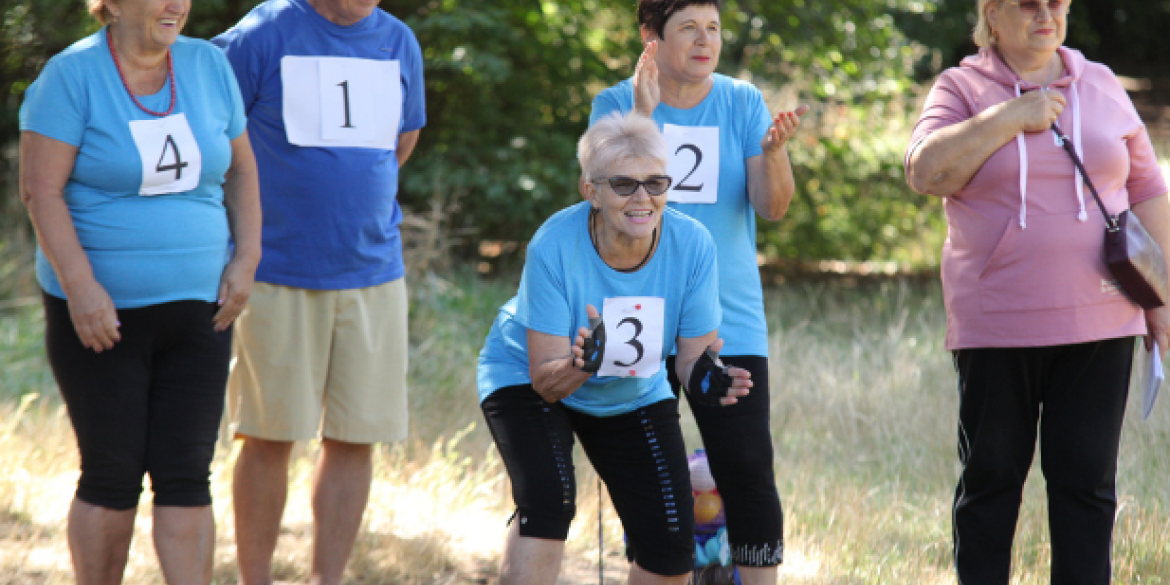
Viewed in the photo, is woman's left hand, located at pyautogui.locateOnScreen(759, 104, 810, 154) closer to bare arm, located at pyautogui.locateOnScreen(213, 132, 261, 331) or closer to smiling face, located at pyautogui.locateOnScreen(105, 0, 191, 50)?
bare arm, located at pyautogui.locateOnScreen(213, 132, 261, 331)

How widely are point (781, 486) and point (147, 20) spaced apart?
128 inches

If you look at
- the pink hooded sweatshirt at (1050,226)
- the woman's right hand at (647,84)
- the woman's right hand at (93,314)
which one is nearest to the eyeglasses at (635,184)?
the woman's right hand at (647,84)

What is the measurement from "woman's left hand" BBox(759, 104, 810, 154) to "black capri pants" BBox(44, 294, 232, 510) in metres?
1.66

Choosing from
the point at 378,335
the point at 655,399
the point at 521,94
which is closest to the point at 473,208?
the point at 521,94

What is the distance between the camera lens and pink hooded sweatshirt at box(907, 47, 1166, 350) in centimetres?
310

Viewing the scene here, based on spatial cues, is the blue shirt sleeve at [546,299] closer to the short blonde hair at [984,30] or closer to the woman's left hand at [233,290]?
the woman's left hand at [233,290]

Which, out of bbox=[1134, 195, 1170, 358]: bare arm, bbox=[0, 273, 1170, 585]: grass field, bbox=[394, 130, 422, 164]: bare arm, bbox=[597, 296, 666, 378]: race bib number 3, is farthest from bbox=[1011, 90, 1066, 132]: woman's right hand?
bbox=[394, 130, 422, 164]: bare arm

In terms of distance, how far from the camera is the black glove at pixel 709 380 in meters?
2.82

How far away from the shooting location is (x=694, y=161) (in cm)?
340

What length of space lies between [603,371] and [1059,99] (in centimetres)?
147

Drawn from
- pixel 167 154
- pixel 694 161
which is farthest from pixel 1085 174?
pixel 167 154

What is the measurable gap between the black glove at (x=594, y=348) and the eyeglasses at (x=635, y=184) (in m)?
0.43

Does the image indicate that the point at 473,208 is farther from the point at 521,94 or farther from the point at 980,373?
the point at 980,373

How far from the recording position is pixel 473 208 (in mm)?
8594
